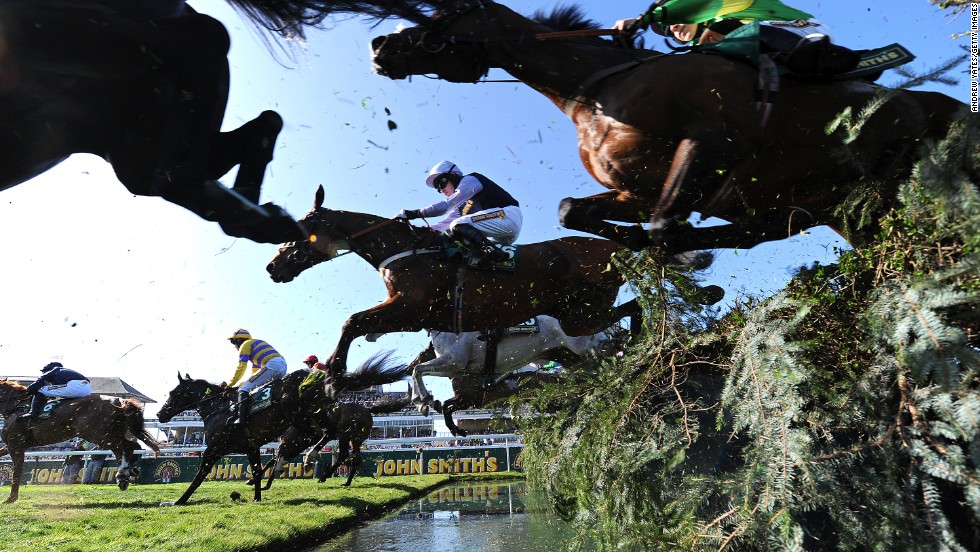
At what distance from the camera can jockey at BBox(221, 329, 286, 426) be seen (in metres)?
9.30

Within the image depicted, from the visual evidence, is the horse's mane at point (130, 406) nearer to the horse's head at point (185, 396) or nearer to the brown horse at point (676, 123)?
the horse's head at point (185, 396)

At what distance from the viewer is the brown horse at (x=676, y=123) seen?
2.61m

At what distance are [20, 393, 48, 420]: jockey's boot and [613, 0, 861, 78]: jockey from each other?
10.7 m

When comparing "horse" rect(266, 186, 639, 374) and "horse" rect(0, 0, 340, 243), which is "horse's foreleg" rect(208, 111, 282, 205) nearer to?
"horse" rect(0, 0, 340, 243)

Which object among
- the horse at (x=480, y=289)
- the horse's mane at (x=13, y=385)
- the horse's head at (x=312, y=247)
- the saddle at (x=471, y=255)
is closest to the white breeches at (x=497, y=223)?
the saddle at (x=471, y=255)

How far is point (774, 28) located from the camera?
2.86 meters

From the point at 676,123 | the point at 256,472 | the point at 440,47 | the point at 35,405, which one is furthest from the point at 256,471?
the point at 676,123

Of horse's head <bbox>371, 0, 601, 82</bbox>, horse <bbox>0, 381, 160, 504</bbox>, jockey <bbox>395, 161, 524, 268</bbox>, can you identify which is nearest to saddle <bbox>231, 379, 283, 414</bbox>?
horse <bbox>0, 381, 160, 504</bbox>

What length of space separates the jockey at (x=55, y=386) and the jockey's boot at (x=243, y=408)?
314cm

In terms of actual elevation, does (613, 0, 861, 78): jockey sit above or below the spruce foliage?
above

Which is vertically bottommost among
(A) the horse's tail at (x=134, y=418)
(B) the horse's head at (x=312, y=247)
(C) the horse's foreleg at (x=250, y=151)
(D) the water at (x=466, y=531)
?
(D) the water at (x=466, y=531)

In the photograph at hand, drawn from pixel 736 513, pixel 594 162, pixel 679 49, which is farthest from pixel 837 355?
pixel 679 49

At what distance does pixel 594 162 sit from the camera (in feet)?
9.77

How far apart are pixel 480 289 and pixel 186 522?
3516 millimetres
